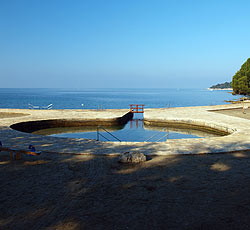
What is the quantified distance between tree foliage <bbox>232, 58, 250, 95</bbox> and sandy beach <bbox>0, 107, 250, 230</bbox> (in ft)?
186

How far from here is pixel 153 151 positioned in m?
9.27

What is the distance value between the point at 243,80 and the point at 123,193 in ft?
201

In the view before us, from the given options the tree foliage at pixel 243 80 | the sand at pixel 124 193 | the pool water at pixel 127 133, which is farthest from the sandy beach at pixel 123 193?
the tree foliage at pixel 243 80

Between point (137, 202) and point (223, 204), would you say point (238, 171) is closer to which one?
point (223, 204)

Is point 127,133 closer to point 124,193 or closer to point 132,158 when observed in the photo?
point 132,158

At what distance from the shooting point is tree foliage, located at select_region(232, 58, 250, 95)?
58.2 m

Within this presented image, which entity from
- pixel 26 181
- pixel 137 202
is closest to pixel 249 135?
pixel 137 202

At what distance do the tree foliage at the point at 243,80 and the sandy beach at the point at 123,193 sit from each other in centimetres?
5657

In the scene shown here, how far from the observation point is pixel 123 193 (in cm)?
Result: 557

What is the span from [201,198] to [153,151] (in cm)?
403

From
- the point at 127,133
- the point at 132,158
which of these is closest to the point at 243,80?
the point at 127,133

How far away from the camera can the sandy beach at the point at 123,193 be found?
14.3ft

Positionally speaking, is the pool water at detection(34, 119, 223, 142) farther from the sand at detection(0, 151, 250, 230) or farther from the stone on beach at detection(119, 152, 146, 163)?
the sand at detection(0, 151, 250, 230)

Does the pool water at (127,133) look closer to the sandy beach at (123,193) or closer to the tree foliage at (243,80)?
the sandy beach at (123,193)
